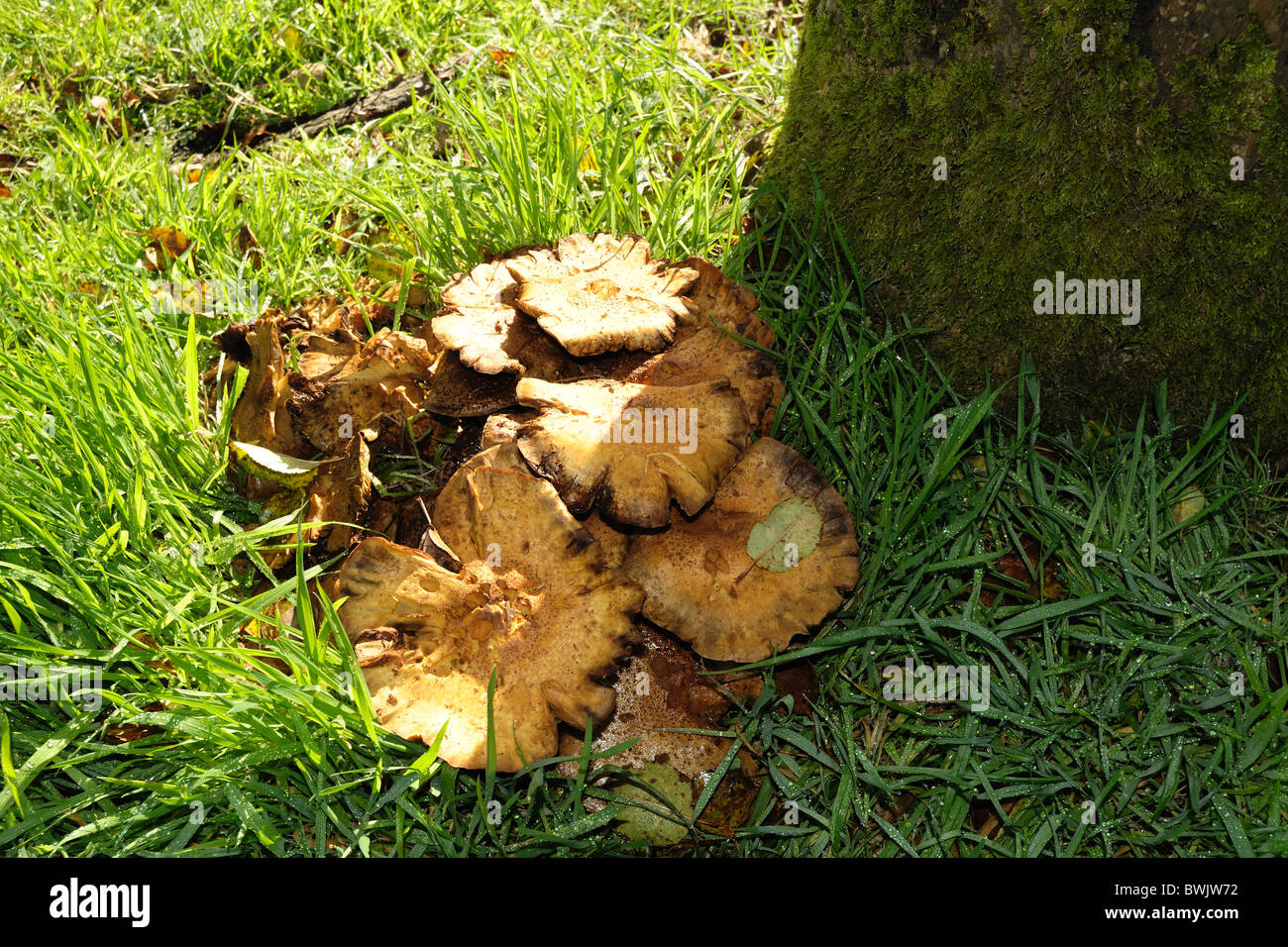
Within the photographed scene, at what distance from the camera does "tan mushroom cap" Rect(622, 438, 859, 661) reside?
2.60 m

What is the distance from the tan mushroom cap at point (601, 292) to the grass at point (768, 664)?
497mm

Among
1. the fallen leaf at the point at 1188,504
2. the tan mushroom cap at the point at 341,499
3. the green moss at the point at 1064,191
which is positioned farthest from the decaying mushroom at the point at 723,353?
the fallen leaf at the point at 1188,504

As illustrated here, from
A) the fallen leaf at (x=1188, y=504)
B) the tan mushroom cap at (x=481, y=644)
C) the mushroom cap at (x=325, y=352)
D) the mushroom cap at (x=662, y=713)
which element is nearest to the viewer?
the tan mushroom cap at (x=481, y=644)

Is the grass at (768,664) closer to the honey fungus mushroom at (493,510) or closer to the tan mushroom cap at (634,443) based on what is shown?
the honey fungus mushroom at (493,510)

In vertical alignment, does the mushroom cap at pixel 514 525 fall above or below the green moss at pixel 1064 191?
below

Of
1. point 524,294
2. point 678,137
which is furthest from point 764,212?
point 524,294

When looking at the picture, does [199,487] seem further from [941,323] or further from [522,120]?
[941,323]

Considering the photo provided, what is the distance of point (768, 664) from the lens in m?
2.61

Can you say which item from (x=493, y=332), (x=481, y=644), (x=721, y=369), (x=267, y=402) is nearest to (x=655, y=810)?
(x=481, y=644)

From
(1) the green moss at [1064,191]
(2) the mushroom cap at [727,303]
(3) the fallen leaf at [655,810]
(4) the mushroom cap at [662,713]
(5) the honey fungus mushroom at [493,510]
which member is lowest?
(3) the fallen leaf at [655,810]

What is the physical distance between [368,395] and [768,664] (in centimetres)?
156

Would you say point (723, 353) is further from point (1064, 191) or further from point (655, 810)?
point (655, 810)

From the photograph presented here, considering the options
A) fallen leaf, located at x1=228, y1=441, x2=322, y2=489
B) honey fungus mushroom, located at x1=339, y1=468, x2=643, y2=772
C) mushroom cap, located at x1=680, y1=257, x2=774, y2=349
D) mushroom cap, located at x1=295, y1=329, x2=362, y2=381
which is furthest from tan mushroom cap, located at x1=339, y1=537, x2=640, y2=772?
mushroom cap, located at x1=680, y1=257, x2=774, y2=349

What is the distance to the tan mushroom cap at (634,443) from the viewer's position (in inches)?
102
